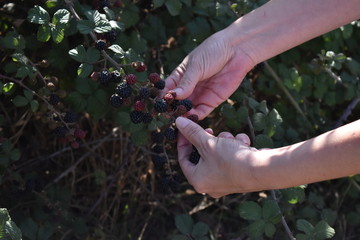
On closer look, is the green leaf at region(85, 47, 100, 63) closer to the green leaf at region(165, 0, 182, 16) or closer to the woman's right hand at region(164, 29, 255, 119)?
the woman's right hand at region(164, 29, 255, 119)

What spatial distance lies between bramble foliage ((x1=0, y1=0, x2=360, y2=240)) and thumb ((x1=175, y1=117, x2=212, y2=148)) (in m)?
0.05

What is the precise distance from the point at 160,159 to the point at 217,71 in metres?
0.39

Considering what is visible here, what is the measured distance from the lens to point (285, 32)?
6.11 ft

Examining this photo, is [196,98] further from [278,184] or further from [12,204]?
[12,204]

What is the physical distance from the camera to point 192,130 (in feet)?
5.11

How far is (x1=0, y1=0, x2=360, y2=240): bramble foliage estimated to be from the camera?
1.67 meters

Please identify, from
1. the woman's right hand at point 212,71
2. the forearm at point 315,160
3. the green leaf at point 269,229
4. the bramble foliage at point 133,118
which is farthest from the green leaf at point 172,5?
the green leaf at point 269,229

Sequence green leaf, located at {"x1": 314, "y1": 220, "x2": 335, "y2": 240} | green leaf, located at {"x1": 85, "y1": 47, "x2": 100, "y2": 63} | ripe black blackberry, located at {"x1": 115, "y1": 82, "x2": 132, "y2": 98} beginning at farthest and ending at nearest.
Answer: green leaf, located at {"x1": 314, "y1": 220, "x2": 335, "y2": 240}
green leaf, located at {"x1": 85, "y1": 47, "x2": 100, "y2": 63}
ripe black blackberry, located at {"x1": 115, "y1": 82, "x2": 132, "y2": 98}

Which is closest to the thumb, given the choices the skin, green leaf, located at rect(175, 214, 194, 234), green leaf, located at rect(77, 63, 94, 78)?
the skin

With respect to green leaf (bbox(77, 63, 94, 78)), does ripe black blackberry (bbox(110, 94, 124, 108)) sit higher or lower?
lower

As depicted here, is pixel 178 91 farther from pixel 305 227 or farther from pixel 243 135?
pixel 305 227

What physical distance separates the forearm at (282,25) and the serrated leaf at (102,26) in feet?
1.56

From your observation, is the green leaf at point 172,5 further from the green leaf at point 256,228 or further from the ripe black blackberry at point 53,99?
the green leaf at point 256,228

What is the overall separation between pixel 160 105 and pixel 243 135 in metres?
0.30
